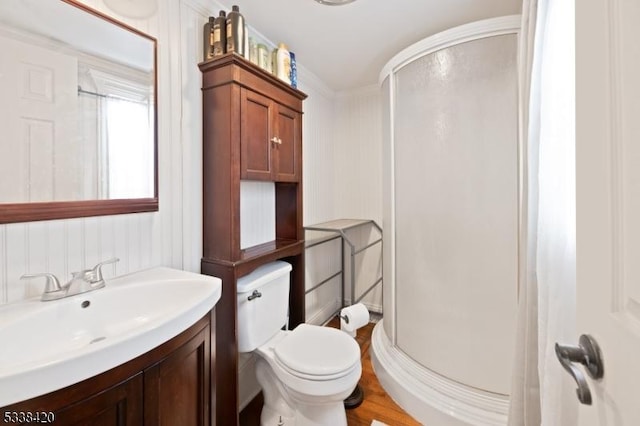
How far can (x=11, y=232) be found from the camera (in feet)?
2.92

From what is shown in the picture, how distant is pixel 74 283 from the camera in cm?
95

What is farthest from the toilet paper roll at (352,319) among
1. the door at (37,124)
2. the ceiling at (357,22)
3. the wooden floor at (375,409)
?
the ceiling at (357,22)

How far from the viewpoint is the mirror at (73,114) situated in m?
0.89

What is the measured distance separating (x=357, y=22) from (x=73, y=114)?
152cm

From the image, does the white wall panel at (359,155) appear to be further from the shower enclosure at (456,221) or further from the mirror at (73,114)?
the mirror at (73,114)

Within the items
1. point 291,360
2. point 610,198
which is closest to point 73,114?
point 291,360

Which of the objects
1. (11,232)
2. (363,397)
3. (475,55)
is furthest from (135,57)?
(363,397)

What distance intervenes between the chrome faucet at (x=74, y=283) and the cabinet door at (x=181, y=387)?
1.37 feet

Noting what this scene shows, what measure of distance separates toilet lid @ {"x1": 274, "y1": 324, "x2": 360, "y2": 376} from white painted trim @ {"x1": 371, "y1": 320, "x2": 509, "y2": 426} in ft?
1.58

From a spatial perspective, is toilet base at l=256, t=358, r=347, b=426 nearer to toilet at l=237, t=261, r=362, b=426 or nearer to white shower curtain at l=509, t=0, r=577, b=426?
toilet at l=237, t=261, r=362, b=426

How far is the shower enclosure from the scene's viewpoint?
1416 mm

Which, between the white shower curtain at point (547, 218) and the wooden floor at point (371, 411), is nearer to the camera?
the white shower curtain at point (547, 218)

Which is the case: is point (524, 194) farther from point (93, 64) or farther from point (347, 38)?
point (93, 64)

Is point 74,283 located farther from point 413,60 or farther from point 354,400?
point 413,60
